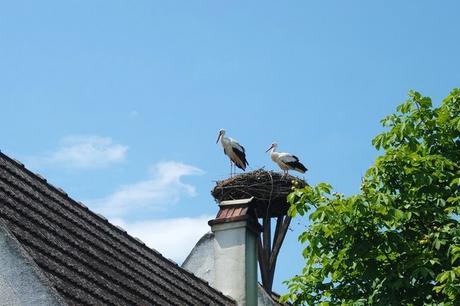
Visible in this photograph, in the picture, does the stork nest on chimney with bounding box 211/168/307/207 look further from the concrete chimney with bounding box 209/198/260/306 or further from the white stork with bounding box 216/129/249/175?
the concrete chimney with bounding box 209/198/260/306

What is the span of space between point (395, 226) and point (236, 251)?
314 centimetres

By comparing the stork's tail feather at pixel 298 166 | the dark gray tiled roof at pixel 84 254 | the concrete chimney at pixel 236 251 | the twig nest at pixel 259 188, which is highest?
the stork's tail feather at pixel 298 166

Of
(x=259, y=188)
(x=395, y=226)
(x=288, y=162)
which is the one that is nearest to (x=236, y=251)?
(x=395, y=226)

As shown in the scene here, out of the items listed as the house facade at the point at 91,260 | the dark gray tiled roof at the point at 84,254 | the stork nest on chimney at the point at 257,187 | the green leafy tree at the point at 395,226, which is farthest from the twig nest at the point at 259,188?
the green leafy tree at the point at 395,226

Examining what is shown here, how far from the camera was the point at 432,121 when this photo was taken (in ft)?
36.9

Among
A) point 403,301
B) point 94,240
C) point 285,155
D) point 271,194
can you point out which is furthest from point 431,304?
point 285,155

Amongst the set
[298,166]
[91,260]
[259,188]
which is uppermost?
[298,166]

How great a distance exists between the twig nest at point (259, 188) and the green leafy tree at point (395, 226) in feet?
39.2

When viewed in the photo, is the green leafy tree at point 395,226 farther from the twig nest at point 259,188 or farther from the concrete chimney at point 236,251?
the twig nest at point 259,188

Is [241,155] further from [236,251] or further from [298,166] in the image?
[236,251]

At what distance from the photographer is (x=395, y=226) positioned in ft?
34.5

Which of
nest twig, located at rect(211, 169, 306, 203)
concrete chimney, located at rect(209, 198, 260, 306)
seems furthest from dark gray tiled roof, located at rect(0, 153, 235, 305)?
nest twig, located at rect(211, 169, 306, 203)

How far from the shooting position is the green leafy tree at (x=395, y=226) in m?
9.99

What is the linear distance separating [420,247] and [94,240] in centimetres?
358
